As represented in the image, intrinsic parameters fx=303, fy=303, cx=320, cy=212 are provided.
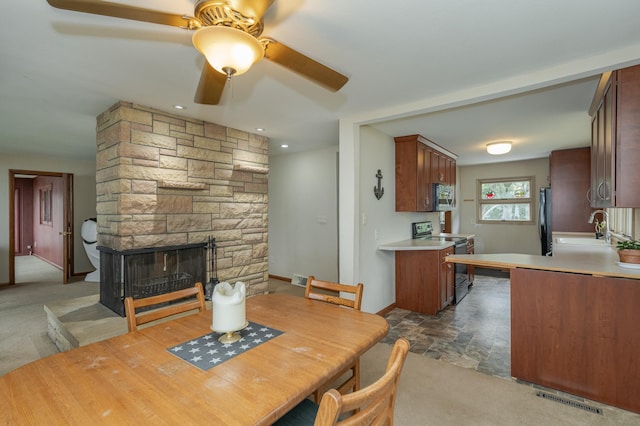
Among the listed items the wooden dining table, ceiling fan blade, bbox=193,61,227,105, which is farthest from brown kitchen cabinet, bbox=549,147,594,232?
ceiling fan blade, bbox=193,61,227,105

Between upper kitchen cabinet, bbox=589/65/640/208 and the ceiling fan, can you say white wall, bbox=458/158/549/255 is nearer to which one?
upper kitchen cabinet, bbox=589/65/640/208

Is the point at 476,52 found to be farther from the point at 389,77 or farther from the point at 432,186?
the point at 432,186

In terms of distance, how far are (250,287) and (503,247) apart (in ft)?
18.9

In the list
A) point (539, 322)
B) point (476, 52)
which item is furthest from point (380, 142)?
point (539, 322)

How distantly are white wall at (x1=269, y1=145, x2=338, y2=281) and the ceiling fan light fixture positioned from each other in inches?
145

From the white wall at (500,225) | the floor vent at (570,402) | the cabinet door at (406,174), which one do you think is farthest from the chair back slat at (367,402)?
the white wall at (500,225)

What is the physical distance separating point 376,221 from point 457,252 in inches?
56.8

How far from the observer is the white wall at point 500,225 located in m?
6.38

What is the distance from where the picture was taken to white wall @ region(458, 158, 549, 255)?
20.9 feet

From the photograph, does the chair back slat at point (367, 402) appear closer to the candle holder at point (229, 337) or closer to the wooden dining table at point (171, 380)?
the wooden dining table at point (171, 380)

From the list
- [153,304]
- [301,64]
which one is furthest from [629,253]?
[153,304]

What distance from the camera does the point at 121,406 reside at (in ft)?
3.11

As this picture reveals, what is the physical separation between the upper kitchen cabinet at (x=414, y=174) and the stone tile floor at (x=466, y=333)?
1.46 meters

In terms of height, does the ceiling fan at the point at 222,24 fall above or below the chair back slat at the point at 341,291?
above
